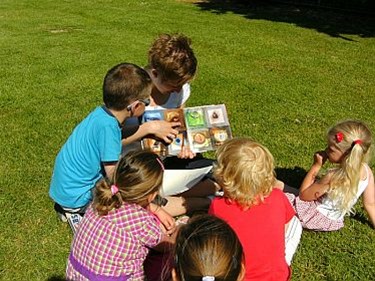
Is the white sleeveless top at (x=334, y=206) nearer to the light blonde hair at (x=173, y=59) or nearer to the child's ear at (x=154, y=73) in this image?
the light blonde hair at (x=173, y=59)

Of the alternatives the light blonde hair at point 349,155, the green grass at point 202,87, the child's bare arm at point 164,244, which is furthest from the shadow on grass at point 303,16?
the child's bare arm at point 164,244

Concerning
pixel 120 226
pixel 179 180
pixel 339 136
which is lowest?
pixel 179 180

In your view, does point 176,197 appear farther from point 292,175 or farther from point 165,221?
point 292,175

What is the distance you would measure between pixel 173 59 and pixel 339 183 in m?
1.54

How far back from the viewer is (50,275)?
325cm

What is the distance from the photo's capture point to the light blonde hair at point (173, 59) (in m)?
3.76

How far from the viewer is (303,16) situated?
14648mm

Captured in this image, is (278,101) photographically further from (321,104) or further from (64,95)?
(64,95)

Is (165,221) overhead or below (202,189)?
overhead

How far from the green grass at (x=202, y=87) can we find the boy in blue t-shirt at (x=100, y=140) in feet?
1.42

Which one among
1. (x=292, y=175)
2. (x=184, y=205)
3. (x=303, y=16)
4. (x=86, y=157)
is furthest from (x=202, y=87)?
(x=303, y=16)

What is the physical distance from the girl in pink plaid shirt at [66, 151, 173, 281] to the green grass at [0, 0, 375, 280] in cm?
79

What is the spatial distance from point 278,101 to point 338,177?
132 inches

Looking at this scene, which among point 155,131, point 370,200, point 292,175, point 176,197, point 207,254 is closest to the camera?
point 207,254
